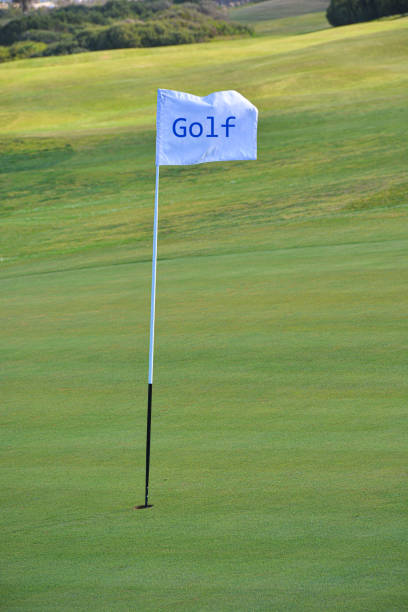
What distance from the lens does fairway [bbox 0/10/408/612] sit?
16.4 ft

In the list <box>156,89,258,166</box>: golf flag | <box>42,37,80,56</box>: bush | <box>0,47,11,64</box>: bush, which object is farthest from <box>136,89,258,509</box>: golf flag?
<box>0,47,11,64</box>: bush

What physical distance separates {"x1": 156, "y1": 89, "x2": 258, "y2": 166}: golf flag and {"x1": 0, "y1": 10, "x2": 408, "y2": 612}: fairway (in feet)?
7.24

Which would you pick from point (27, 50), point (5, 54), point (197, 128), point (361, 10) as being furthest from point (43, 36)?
point (197, 128)

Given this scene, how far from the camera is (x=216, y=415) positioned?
25.4 ft

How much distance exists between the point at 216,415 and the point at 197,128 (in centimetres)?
242

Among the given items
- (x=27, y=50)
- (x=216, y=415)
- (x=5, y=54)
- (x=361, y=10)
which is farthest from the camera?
(x=27, y=50)

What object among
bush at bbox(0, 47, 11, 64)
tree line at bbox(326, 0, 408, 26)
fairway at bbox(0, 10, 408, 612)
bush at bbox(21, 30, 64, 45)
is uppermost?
tree line at bbox(326, 0, 408, 26)

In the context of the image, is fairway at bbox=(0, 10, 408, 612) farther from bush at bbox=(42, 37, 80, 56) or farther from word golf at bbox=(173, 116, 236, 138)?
bush at bbox=(42, 37, 80, 56)

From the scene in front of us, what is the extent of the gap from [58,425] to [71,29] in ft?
309

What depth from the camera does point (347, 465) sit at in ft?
21.0

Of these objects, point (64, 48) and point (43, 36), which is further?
point (43, 36)

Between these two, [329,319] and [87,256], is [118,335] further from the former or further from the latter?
[87,256]

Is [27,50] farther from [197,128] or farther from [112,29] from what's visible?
[197,128]

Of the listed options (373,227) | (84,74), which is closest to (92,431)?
(373,227)
